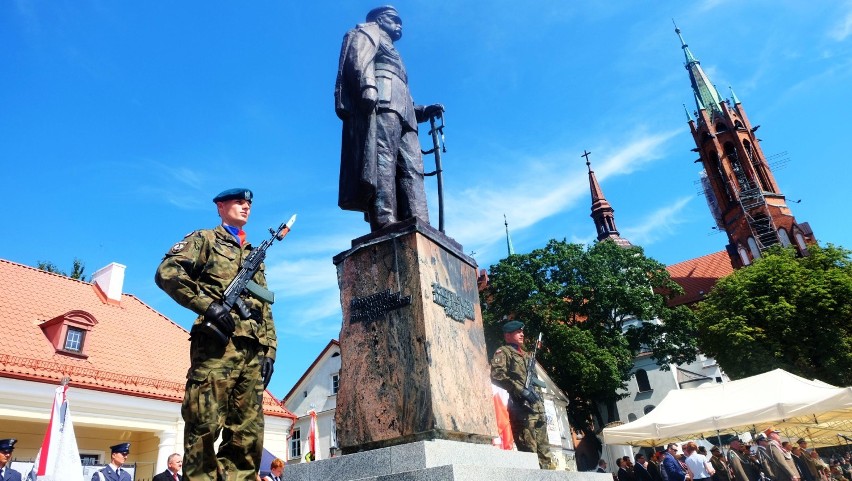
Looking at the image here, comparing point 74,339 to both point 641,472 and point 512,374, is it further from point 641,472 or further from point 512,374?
point 641,472

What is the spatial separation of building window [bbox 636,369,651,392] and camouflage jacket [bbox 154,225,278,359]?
46.1m

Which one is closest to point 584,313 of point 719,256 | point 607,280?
point 607,280

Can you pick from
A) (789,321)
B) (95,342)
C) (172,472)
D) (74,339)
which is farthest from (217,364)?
(789,321)

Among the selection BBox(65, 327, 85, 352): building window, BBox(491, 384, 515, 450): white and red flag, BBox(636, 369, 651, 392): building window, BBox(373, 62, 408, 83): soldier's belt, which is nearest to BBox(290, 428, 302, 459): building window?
BBox(65, 327, 85, 352): building window

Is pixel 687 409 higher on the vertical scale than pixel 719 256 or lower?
lower

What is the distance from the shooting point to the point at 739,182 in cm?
5306

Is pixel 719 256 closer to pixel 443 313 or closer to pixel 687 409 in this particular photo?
pixel 687 409

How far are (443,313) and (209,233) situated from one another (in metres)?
1.92

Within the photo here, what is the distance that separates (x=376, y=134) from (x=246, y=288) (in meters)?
2.54

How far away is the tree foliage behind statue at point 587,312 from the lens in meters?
32.4

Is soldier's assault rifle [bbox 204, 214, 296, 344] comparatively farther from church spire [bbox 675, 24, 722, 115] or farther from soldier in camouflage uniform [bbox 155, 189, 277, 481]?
church spire [bbox 675, 24, 722, 115]

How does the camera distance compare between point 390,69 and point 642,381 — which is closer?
point 390,69

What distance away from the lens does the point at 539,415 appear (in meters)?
6.95

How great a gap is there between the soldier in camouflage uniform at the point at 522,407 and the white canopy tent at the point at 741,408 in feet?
22.7
